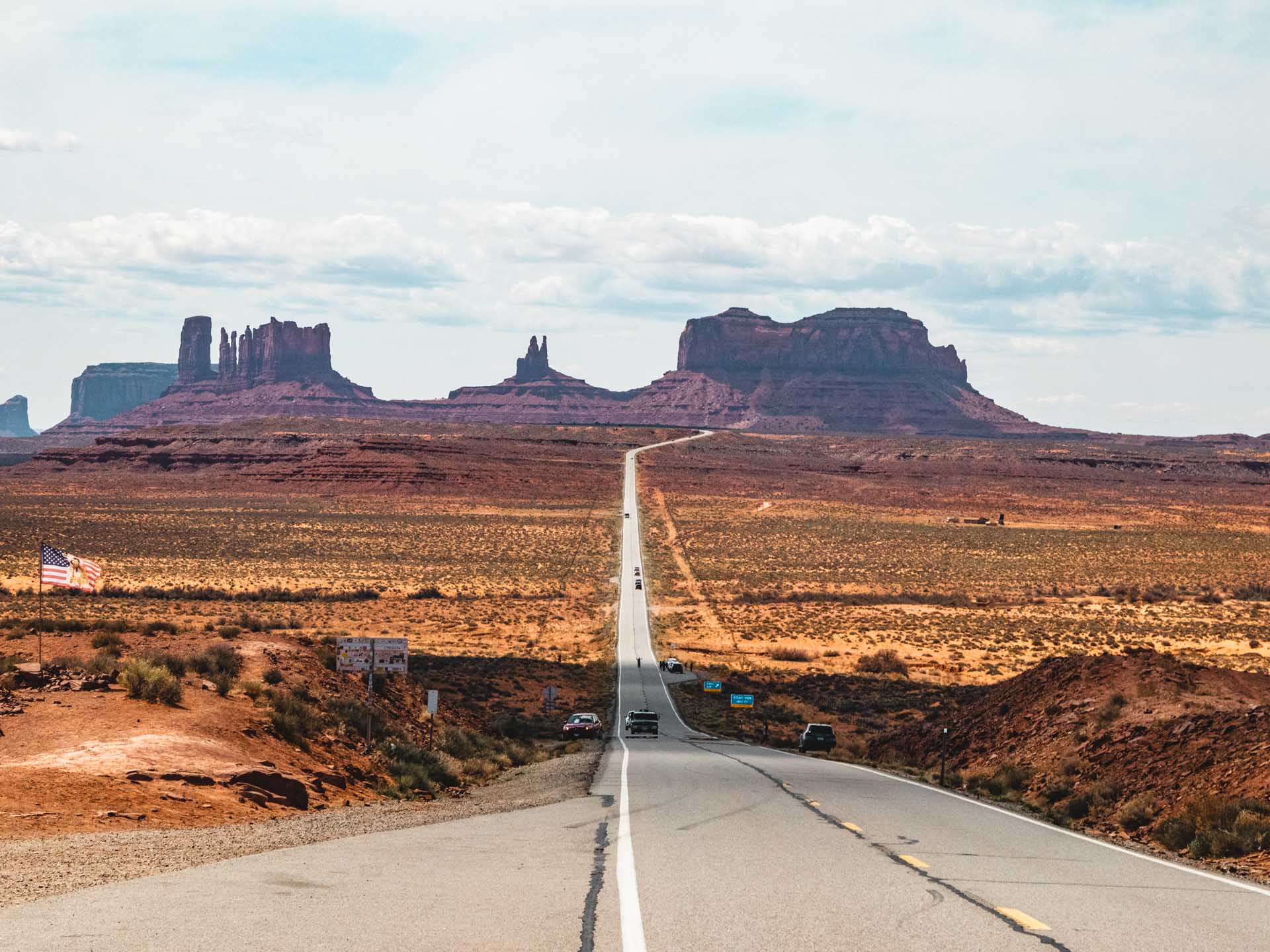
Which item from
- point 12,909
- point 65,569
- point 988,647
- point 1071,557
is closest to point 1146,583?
point 1071,557

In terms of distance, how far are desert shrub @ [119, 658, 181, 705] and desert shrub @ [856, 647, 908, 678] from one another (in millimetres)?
31234

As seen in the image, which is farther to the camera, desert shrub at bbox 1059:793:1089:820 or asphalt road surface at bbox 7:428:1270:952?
desert shrub at bbox 1059:793:1089:820

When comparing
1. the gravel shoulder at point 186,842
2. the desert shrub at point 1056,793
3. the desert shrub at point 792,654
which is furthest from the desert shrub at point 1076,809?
the desert shrub at point 792,654

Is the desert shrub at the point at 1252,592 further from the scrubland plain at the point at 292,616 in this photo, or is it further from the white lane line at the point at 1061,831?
the white lane line at the point at 1061,831

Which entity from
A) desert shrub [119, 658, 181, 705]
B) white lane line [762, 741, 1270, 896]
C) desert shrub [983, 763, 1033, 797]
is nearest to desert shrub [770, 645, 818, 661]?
white lane line [762, 741, 1270, 896]

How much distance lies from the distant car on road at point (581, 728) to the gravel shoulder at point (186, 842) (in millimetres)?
13755

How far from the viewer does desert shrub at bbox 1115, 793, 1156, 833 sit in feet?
49.3

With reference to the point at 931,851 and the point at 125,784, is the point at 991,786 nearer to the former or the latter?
the point at 931,851

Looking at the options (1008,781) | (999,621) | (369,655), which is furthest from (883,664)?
(369,655)

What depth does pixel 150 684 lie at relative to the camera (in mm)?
19391

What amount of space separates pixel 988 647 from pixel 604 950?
154 feet

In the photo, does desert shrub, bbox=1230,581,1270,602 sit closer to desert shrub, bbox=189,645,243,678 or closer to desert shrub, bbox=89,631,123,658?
desert shrub, bbox=89,631,123,658

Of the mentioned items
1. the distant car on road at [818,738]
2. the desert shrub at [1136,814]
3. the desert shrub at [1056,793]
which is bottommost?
the distant car on road at [818,738]

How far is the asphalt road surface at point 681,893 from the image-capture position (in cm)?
742
